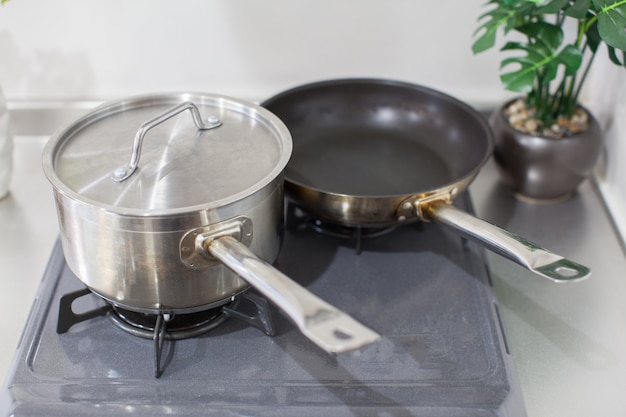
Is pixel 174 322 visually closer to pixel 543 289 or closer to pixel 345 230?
pixel 345 230

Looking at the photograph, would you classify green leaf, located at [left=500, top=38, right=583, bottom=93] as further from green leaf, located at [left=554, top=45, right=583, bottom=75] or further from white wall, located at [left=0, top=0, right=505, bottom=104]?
white wall, located at [left=0, top=0, right=505, bottom=104]

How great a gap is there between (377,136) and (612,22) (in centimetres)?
38

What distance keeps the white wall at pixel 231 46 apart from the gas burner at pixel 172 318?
18.7 inches

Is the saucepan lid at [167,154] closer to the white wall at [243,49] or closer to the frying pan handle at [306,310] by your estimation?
the frying pan handle at [306,310]

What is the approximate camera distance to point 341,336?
54 centimetres

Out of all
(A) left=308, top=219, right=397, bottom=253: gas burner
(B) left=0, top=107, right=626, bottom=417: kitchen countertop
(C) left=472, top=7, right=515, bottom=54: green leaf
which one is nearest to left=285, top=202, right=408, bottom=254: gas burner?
(A) left=308, top=219, right=397, bottom=253: gas burner

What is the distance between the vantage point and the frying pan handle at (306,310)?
0.54 metres

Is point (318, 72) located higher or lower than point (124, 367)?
higher

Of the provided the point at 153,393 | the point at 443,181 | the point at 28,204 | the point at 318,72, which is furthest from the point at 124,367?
the point at 318,72

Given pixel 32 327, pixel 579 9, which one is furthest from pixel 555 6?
pixel 32 327

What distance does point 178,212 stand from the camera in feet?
2.03

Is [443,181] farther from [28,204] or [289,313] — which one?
[28,204]

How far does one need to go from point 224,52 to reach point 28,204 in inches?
15.8

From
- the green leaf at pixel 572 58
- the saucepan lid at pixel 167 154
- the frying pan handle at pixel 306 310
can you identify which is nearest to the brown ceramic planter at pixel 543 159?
the green leaf at pixel 572 58
